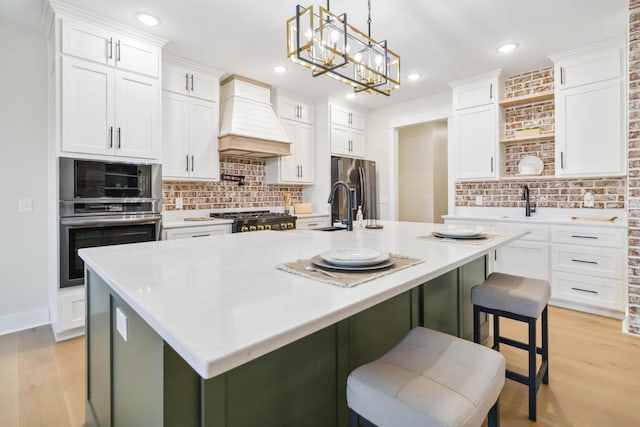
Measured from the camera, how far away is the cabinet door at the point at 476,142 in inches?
154

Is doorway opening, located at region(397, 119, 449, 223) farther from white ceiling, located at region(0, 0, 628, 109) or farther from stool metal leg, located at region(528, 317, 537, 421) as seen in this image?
stool metal leg, located at region(528, 317, 537, 421)

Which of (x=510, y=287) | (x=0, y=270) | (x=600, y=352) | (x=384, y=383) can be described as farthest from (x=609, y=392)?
(x=0, y=270)

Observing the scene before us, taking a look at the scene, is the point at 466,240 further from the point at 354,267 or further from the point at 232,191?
the point at 232,191

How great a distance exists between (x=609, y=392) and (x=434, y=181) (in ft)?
14.9

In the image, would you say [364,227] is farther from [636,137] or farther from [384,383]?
[636,137]

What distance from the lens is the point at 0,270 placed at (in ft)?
9.09

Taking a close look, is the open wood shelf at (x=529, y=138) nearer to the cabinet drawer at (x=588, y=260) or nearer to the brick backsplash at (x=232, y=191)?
the cabinet drawer at (x=588, y=260)

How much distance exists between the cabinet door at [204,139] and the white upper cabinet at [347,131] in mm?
Answer: 1727

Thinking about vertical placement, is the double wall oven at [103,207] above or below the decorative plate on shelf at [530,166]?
below

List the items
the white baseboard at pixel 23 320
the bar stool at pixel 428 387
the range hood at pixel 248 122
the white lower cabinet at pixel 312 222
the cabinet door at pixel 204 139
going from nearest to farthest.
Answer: the bar stool at pixel 428 387 → the white baseboard at pixel 23 320 → the cabinet door at pixel 204 139 → the range hood at pixel 248 122 → the white lower cabinet at pixel 312 222

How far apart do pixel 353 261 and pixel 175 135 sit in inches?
121

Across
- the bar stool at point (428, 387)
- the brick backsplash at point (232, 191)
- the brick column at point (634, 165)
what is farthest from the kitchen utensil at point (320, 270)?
the brick backsplash at point (232, 191)

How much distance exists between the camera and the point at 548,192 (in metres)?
3.79

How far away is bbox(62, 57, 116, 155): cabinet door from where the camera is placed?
2541mm
